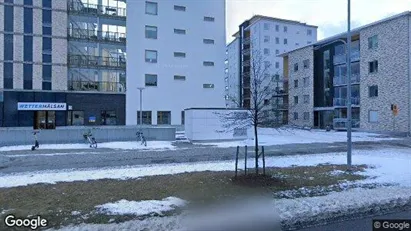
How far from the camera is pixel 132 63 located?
120 ft

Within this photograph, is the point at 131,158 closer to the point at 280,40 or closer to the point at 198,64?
the point at 198,64

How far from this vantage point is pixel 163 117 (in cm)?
3728

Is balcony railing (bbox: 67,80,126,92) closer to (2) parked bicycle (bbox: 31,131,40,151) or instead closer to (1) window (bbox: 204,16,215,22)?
(1) window (bbox: 204,16,215,22)

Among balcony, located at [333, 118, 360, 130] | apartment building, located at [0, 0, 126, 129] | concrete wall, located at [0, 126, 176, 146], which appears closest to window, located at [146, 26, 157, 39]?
apartment building, located at [0, 0, 126, 129]

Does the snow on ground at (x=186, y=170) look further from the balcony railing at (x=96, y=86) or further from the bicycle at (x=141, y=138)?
the balcony railing at (x=96, y=86)

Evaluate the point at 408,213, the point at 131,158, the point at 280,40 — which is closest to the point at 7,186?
the point at 131,158

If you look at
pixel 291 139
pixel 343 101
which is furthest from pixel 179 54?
pixel 343 101

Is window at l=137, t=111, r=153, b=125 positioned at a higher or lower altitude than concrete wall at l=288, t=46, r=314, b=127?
lower

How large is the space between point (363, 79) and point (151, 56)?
25127mm

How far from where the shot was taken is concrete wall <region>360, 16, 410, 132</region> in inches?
1300

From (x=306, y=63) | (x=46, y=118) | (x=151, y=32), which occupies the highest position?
(x=151, y=32)

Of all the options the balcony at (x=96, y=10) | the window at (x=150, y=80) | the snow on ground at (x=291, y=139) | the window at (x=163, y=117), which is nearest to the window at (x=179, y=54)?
the window at (x=150, y=80)

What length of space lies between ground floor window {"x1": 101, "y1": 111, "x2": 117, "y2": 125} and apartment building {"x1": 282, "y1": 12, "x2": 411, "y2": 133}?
65.2 ft

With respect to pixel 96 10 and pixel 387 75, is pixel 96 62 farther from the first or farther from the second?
pixel 387 75
